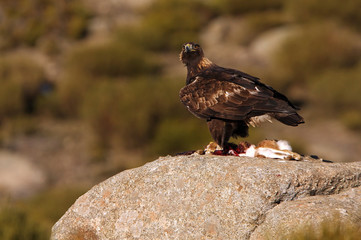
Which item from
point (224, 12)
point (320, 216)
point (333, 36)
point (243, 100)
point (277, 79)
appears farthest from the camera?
point (224, 12)

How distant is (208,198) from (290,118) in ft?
5.96

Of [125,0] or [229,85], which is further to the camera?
[125,0]

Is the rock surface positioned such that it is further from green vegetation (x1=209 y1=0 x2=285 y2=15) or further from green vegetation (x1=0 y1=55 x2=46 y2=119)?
green vegetation (x1=209 y1=0 x2=285 y2=15)

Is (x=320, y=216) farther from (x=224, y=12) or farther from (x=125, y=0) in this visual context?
(x=125, y=0)

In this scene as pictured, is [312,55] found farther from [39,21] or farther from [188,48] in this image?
[188,48]

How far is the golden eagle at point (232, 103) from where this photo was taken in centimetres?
884

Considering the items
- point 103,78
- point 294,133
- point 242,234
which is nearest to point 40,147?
point 103,78

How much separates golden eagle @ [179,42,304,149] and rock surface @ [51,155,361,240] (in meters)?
0.89

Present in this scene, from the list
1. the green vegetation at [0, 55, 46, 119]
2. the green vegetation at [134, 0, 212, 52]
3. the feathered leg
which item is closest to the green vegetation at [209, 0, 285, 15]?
the green vegetation at [134, 0, 212, 52]

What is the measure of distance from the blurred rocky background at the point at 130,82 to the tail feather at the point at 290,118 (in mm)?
7516

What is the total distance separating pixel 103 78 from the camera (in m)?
37.2

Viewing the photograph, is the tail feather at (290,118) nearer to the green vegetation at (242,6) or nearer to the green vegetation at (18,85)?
the green vegetation at (18,85)

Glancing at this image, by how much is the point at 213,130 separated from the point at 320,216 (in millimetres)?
2576

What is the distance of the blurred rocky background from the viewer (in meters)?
26.1
